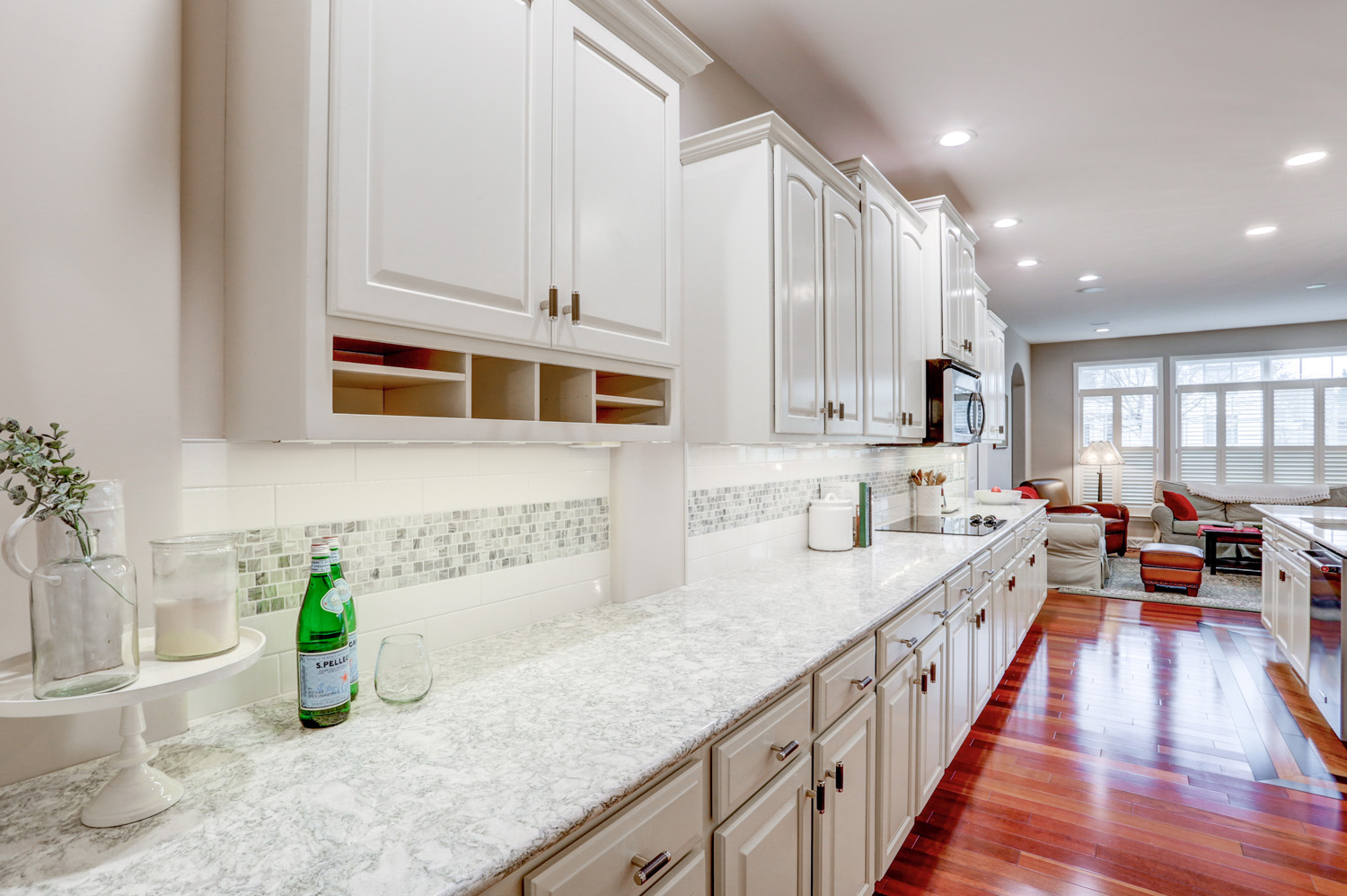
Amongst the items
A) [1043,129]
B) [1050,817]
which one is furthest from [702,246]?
[1050,817]

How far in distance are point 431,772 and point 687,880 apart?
0.47 m

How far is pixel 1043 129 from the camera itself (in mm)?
3066

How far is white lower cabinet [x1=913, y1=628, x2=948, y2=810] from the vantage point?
7.07ft

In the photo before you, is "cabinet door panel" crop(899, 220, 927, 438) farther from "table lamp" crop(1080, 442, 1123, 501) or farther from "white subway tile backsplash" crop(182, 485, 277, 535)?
"table lamp" crop(1080, 442, 1123, 501)

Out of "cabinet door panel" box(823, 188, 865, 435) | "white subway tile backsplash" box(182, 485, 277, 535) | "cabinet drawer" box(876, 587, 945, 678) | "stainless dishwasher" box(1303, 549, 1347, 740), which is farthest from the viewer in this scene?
"stainless dishwasher" box(1303, 549, 1347, 740)

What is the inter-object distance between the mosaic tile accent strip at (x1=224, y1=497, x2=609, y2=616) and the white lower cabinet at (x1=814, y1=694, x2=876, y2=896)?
795 mm

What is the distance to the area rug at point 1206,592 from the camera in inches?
210

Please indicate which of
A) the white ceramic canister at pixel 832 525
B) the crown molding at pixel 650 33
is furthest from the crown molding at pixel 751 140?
the white ceramic canister at pixel 832 525

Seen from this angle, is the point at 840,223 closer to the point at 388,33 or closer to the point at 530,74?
the point at 530,74

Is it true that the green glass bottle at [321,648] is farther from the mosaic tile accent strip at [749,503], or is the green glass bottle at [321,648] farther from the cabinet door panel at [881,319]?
the cabinet door panel at [881,319]

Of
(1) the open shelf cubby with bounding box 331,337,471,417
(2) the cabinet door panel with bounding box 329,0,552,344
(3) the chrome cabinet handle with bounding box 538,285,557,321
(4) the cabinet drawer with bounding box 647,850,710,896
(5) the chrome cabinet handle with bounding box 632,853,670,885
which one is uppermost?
(2) the cabinet door panel with bounding box 329,0,552,344

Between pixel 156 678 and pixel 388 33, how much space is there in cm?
98

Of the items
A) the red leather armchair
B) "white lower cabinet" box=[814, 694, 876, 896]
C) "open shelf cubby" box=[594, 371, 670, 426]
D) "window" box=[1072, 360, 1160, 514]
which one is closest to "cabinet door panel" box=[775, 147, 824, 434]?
"open shelf cubby" box=[594, 371, 670, 426]

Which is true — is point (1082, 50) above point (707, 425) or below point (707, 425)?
above
